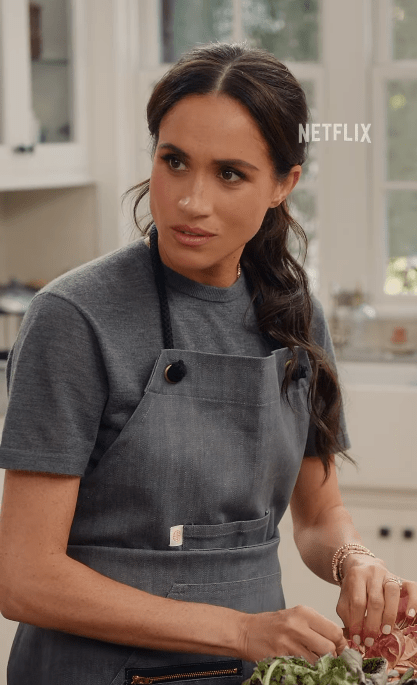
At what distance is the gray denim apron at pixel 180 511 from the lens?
1.03 m

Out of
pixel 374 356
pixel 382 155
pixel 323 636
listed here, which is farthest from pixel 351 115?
pixel 323 636

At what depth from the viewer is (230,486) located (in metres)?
1.09

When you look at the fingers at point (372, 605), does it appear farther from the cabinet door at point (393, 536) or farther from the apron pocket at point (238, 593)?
the cabinet door at point (393, 536)

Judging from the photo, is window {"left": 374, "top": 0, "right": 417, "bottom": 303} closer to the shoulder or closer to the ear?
the ear

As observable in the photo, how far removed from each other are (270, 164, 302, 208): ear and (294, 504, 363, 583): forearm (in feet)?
1.45

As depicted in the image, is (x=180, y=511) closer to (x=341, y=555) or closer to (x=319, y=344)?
(x=341, y=555)

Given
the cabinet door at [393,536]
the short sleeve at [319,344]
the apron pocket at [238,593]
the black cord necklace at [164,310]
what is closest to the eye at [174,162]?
the black cord necklace at [164,310]

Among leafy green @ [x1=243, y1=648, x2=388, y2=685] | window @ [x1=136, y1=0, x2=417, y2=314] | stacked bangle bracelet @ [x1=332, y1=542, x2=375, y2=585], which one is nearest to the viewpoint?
leafy green @ [x1=243, y1=648, x2=388, y2=685]

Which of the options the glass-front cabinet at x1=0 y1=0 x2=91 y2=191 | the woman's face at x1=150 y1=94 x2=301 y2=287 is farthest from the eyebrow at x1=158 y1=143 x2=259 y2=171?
the glass-front cabinet at x1=0 y1=0 x2=91 y2=191

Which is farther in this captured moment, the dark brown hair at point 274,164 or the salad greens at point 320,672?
the dark brown hair at point 274,164

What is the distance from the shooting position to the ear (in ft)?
3.79

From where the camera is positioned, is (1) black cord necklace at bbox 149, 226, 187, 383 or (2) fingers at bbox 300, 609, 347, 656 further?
(1) black cord necklace at bbox 149, 226, 187, 383

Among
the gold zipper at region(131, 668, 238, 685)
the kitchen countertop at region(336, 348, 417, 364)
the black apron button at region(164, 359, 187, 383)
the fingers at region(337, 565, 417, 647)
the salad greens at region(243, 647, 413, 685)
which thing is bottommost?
the kitchen countertop at region(336, 348, 417, 364)

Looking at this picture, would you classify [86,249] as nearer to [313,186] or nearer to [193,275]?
[313,186]
